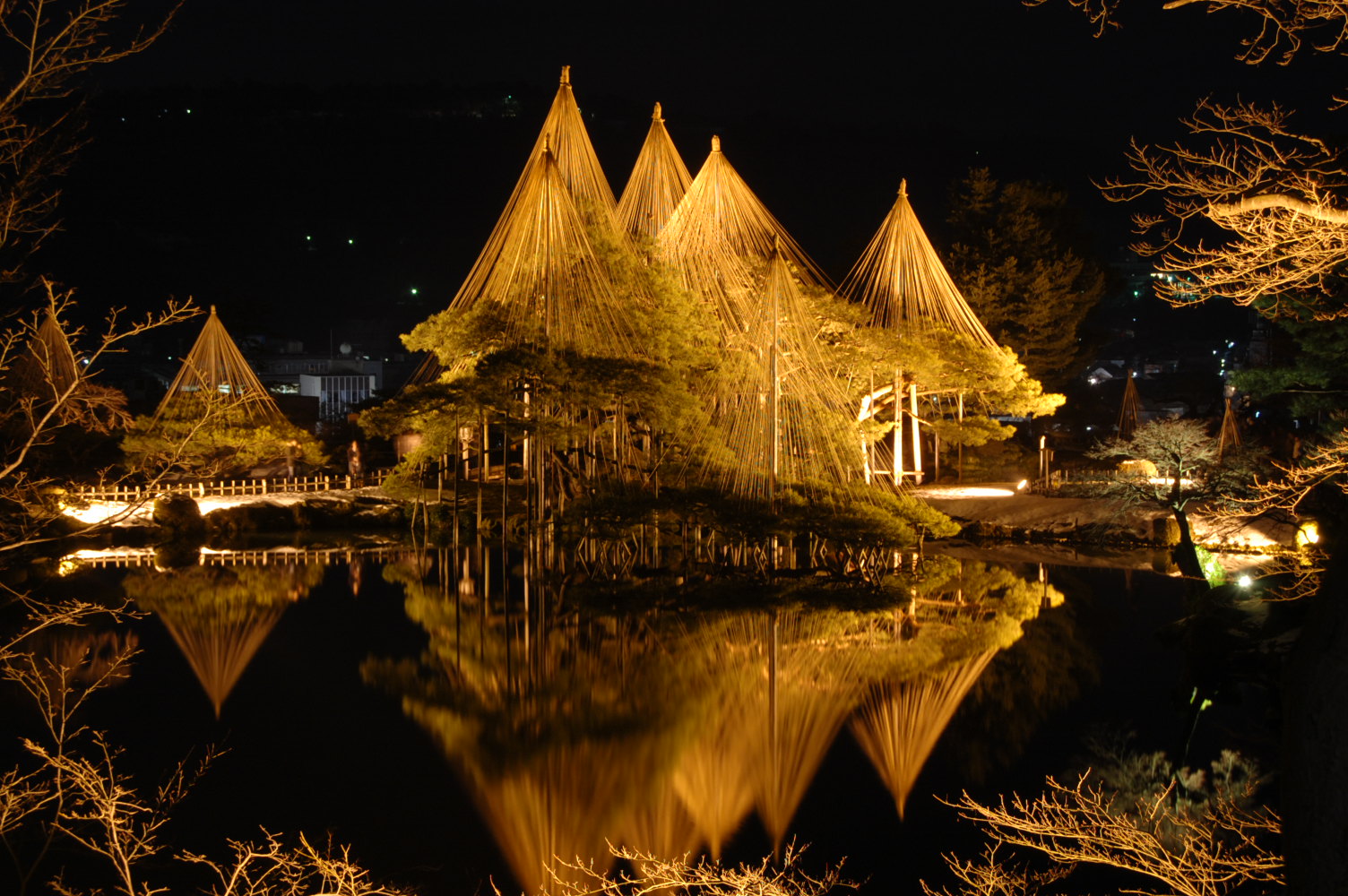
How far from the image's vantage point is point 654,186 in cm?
2492

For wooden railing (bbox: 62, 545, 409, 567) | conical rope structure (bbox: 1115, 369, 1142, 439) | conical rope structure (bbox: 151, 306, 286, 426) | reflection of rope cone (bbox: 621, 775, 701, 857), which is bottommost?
reflection of rope cone (bbox: 621, 775, 701, 857)

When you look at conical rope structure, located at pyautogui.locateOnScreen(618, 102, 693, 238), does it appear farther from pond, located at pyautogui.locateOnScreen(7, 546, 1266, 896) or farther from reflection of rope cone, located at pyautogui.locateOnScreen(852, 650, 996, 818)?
reflection of rope cone, located at pyautogui.locateOnScreen(852, 650, 996, 818)

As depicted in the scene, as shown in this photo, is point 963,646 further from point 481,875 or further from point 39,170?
point 39,170

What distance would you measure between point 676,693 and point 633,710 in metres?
0.74

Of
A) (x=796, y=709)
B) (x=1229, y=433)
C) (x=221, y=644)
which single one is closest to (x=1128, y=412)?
(x=1229, y=433)

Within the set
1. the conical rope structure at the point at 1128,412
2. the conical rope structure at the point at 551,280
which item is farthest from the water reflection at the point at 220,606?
the conical rope structure at the point at 1128,412

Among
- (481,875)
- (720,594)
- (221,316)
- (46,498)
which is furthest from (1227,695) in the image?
(221,316)

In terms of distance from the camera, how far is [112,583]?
19453 millimetres

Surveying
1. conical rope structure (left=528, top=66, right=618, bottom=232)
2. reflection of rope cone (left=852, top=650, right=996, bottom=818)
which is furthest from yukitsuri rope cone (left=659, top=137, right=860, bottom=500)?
reflection of rope cone (left=852, top=650, right=996, bottom=818)

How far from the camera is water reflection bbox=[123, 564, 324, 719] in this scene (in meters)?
13.9

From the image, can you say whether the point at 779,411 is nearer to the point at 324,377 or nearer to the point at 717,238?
the point at 717,238

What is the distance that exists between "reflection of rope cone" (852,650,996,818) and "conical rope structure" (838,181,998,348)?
14.1 metres

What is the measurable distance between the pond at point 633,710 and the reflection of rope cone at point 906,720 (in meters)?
0.04

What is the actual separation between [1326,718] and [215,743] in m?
9.79
